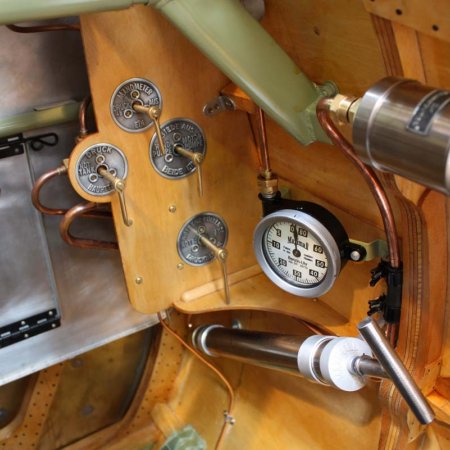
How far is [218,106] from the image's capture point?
A: 144 cm

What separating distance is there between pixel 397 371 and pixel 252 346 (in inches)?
22.9

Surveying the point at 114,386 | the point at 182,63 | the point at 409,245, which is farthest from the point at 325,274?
the point at 114,386

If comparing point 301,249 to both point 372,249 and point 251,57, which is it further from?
point 251,57

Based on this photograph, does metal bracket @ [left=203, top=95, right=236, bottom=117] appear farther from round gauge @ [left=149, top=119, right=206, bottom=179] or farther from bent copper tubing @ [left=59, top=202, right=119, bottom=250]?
bent copper tubing @ [left=59, top=202, right=119, bottom=250]

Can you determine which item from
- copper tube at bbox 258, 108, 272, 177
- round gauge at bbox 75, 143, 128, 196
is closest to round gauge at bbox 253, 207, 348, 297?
copper tube at bbox 258, 108, 272, 177

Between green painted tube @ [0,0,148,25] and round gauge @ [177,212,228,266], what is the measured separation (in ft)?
2.02

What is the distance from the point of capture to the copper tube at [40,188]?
1.42m

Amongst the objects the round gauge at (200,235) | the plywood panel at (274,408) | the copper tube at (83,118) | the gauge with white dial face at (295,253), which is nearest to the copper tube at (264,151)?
the gauge with white dial face at (295,253)

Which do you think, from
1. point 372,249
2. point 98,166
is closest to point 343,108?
point 372,249

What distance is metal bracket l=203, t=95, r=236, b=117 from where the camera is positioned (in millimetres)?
1433

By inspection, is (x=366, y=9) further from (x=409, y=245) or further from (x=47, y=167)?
(x=47, y=167)

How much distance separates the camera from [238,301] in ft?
5.28

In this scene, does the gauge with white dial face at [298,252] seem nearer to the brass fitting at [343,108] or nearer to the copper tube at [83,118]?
the brass fitting at [343,108]

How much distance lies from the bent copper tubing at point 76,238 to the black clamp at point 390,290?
25.4 inches
